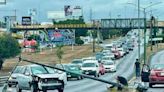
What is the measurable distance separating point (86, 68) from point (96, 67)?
108 centimetres

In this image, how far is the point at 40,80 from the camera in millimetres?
28641

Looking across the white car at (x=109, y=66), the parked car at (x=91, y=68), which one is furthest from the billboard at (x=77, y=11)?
the parked car at (x=91, y=68)

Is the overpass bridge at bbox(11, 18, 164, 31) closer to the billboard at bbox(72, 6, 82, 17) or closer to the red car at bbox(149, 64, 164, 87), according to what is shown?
the billboard at bbox(72, 6, 82, 17)

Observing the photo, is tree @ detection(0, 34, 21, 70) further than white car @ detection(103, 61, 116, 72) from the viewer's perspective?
Yes

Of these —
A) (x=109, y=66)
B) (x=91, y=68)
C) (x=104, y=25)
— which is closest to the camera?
(x=91, y=68)

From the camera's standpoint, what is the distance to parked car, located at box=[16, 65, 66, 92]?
2864 centimetres

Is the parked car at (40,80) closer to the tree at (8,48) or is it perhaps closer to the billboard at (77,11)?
the tree at (8,48)

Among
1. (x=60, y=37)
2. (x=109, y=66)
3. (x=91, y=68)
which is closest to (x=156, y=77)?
(x=91, y=68)

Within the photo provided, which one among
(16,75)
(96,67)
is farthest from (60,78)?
(96,67)

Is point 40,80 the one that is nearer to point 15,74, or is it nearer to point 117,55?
point 15,74

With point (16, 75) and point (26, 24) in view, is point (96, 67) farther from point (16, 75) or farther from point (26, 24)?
point (26, 24)

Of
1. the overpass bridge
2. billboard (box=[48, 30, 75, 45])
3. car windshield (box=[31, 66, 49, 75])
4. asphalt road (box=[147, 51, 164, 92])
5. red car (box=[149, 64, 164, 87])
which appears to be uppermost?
the overpass bridge

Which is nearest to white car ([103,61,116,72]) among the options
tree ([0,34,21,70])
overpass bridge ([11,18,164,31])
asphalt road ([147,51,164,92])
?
asphalt road ([147,51,164,92])

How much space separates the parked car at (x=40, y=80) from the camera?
28.6m
